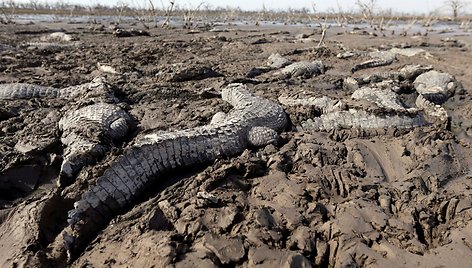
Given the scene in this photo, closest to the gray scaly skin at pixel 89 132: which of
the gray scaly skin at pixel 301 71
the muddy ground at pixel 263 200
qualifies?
the muddy ground at pixel 263 200

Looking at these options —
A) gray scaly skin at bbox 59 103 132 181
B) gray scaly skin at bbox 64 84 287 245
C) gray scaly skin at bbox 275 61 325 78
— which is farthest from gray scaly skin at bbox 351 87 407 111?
gray scaly skin at bbox 59 103 132 181

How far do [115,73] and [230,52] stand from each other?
13.8 feet

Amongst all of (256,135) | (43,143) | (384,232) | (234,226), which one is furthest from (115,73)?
(384,232)

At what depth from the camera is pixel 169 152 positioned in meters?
3.67

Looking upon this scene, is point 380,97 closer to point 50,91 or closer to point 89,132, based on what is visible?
point 89,132

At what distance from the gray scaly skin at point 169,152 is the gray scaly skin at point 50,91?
7.43 feet

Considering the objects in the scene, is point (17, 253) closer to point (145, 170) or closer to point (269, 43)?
point (145, 170)

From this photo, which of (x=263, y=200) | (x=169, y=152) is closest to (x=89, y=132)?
(x=169, y=152)

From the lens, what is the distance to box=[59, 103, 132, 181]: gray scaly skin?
11.3 ft

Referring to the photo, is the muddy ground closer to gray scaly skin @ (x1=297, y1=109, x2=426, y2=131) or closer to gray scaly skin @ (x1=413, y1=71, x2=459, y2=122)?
gray scaly skin @ (x1=297, y1=109, x2=426, y2=131)

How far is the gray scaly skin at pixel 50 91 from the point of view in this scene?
590 centimetres

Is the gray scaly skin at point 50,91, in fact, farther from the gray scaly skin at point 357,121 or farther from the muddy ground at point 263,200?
the gray scaly skin at point 357,121

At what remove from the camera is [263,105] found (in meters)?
5.28

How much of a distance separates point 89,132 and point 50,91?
259 centimetres
